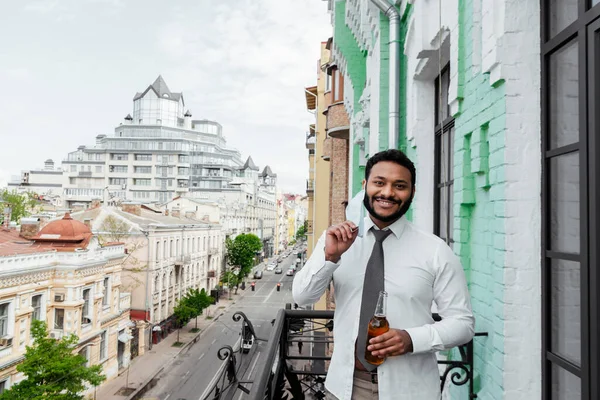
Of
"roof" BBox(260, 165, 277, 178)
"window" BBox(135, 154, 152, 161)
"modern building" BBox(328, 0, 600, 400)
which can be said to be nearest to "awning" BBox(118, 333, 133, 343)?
"modern building" BBox(328, 0, 600, 400)

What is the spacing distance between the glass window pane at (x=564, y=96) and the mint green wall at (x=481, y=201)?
281 millimetres

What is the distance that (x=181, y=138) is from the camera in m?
74.6

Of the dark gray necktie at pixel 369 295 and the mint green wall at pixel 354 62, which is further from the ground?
the mint green wall at pixel 354 62

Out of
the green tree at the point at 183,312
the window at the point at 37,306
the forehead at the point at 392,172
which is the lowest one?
the green tree at the point at 183,312

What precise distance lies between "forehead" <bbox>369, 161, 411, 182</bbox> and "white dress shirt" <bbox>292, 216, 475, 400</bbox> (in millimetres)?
233

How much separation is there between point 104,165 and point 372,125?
232 feet

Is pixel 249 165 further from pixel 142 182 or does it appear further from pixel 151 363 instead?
pixel 151 363

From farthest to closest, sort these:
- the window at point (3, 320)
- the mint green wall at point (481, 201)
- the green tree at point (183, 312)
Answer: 1. the green tree at point (183, 312)
2. the window at point (3, 320)
3. the mint green wall at point (481, 201)

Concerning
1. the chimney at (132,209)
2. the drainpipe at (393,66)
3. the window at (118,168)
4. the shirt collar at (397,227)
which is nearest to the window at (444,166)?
the drainpipe at (393,66)

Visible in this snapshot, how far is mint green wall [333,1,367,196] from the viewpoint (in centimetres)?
1063

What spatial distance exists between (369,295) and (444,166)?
3052 millimetres

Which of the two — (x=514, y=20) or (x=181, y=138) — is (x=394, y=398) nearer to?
(x=514, y=20)

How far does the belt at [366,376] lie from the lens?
89.1 inches

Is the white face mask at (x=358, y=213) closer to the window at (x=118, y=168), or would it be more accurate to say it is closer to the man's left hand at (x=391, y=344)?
the man's left hand at (x=391, y=344)
